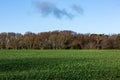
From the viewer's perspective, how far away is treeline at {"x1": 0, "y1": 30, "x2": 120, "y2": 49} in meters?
112

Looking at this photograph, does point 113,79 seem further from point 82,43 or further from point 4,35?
point 4,35

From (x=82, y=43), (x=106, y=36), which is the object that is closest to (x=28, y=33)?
(x=82, y=43)

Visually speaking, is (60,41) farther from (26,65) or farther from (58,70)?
(58,70)

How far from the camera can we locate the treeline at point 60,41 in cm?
11250

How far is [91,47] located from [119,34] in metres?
12.9

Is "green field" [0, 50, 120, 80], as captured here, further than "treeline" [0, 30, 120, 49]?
No

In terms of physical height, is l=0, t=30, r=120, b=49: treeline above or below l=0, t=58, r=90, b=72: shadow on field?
above

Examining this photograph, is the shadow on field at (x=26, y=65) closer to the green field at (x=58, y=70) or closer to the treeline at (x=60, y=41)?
the green field at (x=58, y=70)

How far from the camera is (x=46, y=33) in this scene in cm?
12781

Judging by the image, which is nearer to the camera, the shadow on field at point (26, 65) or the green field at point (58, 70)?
the green field at point (58, 70)

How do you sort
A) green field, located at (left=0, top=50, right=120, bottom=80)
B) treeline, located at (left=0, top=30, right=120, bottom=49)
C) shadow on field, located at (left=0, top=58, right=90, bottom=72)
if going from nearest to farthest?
green field, located at (left=0, top=50, right=120, bottom=80)
shadow on field, located at (left=0, top=58, right=90, bottom=72)
treeline, located at (left=0, top=30, right=120, bottom=49)

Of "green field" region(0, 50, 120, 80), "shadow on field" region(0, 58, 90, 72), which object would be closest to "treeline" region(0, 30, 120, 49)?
"green field" region(0, 50, 120, 80)

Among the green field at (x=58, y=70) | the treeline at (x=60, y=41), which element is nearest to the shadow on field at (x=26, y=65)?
the green field at (x=58, y=70)

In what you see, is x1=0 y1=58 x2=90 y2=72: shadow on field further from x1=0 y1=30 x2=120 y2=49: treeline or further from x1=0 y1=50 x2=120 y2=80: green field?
x1=0 y1=30 x2=120 y2=49: treeline
